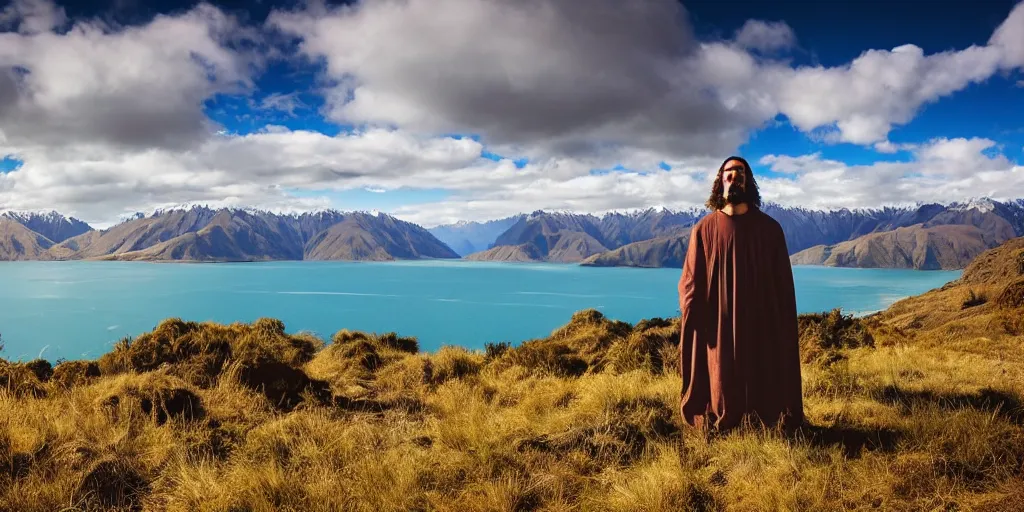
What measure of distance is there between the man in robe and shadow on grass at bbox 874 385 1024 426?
1693mm

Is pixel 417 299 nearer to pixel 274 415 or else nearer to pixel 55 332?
pixel 55 332

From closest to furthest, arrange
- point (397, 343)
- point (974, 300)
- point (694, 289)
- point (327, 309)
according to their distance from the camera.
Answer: point (694, 289) < point (397, 343) < point (974, 300) < point (327, 309)

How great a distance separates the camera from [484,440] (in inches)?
201

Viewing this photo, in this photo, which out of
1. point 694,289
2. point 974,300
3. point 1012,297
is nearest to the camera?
point 694,289

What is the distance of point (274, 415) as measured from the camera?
21.5 ft

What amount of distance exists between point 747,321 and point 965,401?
9.71 feet

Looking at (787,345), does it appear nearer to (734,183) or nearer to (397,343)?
(734,183)

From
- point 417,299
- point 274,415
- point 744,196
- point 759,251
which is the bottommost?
point 417,299

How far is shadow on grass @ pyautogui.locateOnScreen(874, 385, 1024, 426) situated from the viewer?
17.8 feet

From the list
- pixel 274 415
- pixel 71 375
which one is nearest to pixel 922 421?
pixel 274 415

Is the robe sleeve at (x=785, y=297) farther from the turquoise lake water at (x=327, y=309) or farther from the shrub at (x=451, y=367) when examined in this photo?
the turquoise lake water at (x=327, y=309)

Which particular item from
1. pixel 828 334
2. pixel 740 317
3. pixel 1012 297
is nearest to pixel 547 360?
pixel 740 317

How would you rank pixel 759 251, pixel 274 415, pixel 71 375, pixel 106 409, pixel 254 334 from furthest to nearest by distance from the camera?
pixel 254 334
pixel 71 375
pixel 274 415
pixel 106 409
pixel 759 251

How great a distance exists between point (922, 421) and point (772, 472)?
6.96ft
